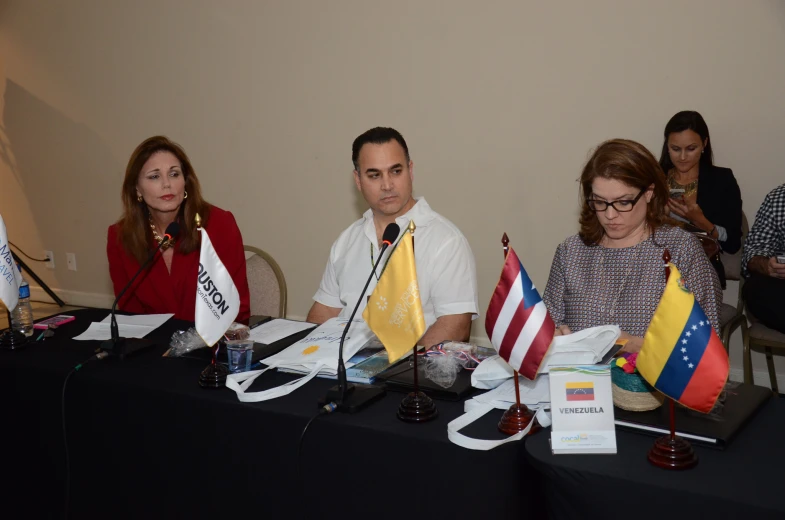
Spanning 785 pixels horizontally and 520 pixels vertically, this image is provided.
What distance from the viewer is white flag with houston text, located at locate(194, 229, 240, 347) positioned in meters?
2.04

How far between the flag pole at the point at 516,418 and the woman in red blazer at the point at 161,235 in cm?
165

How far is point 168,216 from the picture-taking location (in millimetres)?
3170

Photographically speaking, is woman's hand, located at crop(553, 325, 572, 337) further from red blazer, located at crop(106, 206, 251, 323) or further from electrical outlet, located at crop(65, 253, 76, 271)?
electrical outlet, located at crop(65, 253, 76, 271)

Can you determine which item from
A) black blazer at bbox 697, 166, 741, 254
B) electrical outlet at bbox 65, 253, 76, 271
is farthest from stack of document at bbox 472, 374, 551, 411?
electrical outlet at bbox 65, 253, 76, 271

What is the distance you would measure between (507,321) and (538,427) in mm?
241

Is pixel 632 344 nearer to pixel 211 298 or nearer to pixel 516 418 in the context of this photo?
pixel 516 418

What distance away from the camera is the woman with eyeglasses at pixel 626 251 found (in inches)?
91.8

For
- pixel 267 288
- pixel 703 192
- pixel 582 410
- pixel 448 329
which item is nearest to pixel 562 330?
pixel 448 329

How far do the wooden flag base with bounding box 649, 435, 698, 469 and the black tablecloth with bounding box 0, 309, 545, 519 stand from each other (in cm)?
28

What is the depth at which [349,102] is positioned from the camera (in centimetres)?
481

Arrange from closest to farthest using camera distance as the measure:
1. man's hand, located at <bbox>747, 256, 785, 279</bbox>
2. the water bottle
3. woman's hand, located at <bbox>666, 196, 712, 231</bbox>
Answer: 1. the water bottle
2. man's hand, located at <bbox>747, 256, 785, 279</bbox>
3. woman's hand, located at <bbox>666, 196, 712, 231</bbox>

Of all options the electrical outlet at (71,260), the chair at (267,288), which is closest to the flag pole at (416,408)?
the chair at (267,288)

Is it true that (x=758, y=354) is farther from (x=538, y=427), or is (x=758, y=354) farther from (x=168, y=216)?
(x=168, y=216)

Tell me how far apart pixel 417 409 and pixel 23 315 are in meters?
1.61
